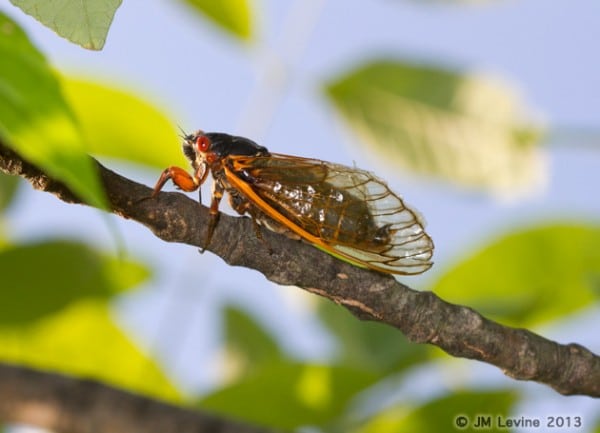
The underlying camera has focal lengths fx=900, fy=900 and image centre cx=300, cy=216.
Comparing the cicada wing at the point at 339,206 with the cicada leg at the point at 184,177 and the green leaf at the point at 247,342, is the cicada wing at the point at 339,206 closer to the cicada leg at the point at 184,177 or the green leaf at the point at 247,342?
the cicada leg at the point at 184,177

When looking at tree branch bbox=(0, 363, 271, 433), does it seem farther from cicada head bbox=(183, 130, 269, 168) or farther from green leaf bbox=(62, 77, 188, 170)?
green leaf bbox=(62, 77, 188, 170)

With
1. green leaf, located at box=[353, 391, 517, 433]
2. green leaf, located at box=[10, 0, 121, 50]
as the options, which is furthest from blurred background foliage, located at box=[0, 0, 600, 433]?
green leaf, located at box=[10, 0, 121, 50]

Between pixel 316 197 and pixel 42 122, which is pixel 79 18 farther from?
pixel 316 197

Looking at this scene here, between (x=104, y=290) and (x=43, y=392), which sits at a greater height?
(x=104, y=290)

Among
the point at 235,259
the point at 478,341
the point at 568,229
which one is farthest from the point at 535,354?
the point at 568,229

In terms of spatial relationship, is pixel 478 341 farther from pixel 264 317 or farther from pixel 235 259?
pixel 264 317

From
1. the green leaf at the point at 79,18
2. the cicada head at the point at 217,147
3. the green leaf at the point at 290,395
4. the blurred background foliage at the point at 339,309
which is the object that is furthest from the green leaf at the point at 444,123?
the green leaf at the point at 79,18

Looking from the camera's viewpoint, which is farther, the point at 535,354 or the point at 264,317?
the point at 264,317
